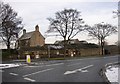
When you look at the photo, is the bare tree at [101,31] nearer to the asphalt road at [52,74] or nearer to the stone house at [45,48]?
the stone house at [45,48]

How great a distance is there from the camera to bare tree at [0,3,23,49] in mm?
53844

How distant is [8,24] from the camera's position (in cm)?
5397

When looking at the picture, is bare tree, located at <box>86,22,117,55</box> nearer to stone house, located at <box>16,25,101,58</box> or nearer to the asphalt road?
stone house, located at <box>16,25,101,58</box>

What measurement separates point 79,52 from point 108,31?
14565mm

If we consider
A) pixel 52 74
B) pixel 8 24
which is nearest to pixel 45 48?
pixel 8 24

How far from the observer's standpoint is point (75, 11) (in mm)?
67562

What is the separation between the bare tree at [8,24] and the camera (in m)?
53.8

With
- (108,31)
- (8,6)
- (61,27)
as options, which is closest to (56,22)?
(61,27)

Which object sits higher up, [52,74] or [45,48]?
[52,74]

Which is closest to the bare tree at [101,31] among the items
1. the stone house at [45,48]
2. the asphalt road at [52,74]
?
the stone house at [45,48]

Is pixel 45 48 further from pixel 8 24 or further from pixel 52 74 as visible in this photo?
pixel 52 74

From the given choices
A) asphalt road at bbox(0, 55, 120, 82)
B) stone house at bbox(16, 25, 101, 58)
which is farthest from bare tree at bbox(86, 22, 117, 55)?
asphalt road at bbox(0, 55, 120, 82)

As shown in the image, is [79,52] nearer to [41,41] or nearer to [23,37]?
[41,41]

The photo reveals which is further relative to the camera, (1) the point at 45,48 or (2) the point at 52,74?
(1) the point at 45,48
